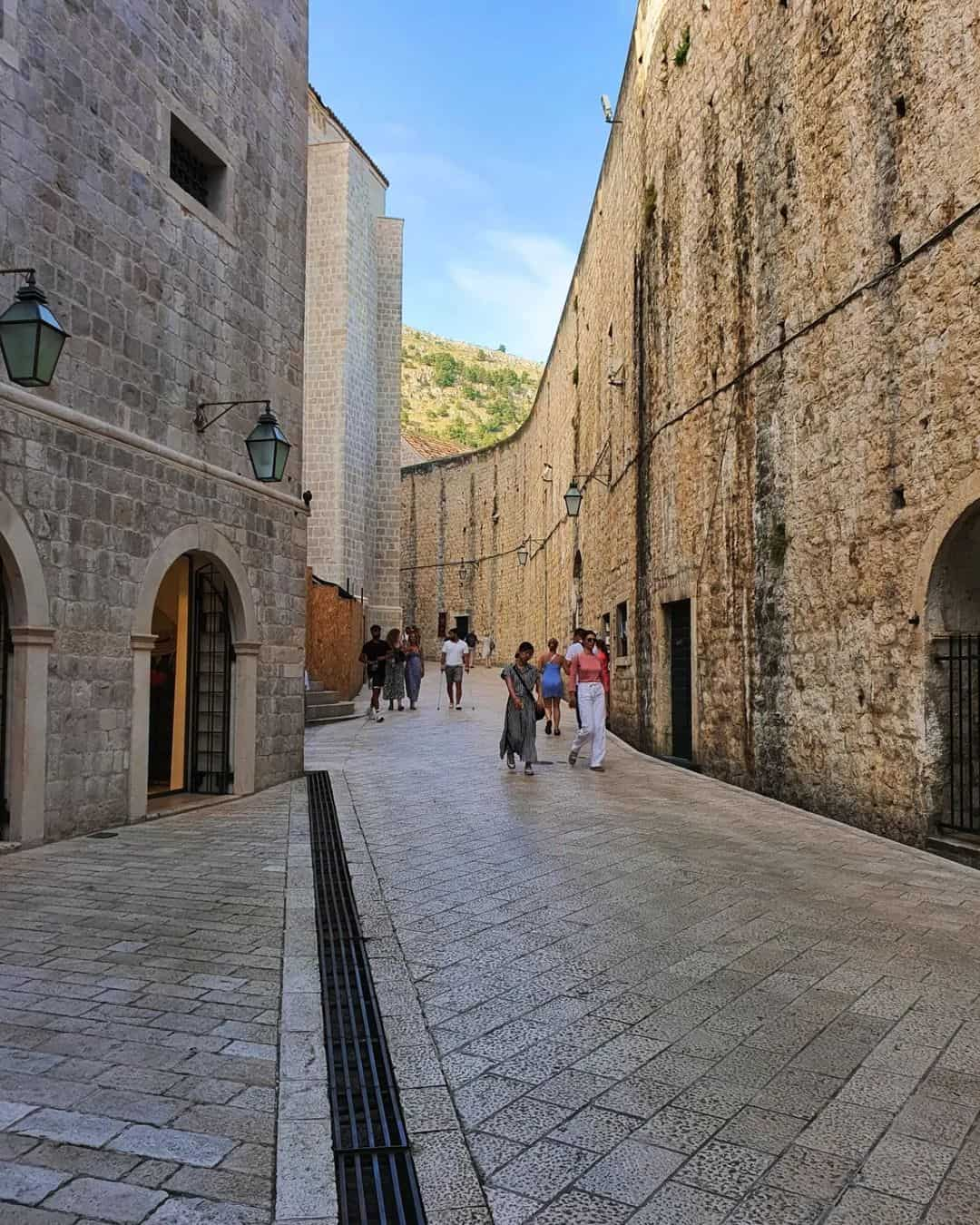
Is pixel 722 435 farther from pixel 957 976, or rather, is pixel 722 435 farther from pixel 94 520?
pixel 957 976

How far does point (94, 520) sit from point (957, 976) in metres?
6.27

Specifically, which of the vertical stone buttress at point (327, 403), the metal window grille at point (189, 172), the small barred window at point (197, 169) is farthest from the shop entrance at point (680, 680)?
the vertical stone buttress at point (327, 403)

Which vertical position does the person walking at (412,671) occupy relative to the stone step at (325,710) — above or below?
above

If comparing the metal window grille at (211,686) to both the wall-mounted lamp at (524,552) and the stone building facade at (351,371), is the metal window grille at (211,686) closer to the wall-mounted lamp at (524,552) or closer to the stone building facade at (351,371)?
the stone building facade at (351,371)

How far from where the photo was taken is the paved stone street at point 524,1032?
243 centimetres

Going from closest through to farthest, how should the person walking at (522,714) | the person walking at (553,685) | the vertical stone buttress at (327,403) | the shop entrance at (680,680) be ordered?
the person walking at (522,714) < the shop entrance at (680,680) < the person walking at (553,685) < the vertical stone buttress at (327,403)

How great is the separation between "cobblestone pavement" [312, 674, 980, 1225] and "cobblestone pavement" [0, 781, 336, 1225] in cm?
38

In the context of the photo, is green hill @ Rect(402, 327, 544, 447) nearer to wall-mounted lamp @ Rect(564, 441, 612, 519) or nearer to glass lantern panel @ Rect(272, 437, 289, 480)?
wall-mounted lamp @ Rect(564, 441, 612, 519)

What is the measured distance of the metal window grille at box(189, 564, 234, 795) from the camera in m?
9.80

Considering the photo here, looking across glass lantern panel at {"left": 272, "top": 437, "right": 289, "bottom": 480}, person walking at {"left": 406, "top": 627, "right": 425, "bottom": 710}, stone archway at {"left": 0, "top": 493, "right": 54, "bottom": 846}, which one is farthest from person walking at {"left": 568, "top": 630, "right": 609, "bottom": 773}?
person walking at {"left": 406, "top": 627, "right": 425, "bottom": 710}

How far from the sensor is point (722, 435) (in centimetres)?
1099

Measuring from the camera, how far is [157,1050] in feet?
10.7

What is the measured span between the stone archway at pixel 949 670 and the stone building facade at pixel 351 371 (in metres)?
21.8

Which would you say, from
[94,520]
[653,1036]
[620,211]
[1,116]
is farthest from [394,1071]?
[620,211]
